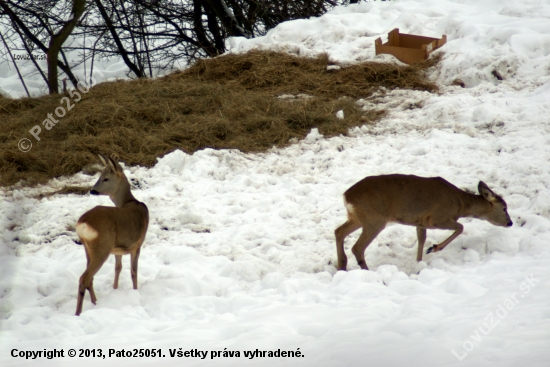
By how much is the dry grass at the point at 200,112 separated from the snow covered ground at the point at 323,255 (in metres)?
0.39

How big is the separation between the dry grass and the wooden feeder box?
11.9 inches

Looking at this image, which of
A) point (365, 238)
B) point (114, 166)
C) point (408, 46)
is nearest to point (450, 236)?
point (365, 238)

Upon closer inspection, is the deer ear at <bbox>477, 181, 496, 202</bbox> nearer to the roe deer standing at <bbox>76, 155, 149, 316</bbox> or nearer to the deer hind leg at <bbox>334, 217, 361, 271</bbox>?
the deer hind leg at <bbox>334, 217, 361, 271</bbox>

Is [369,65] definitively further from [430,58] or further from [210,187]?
[210,187]

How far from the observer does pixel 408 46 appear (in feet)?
37.4

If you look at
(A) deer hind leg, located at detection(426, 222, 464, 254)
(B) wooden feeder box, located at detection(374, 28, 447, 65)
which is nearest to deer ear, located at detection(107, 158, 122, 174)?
(A) deer hind leg, located at detection(426, 222, 464, 254)

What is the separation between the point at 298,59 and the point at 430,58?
2.25 metres

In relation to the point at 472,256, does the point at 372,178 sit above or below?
above

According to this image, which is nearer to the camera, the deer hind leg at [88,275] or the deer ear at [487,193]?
the deer hind leg at [88,275]

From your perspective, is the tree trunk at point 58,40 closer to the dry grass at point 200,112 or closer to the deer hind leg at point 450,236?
the dry grass at point 200,112

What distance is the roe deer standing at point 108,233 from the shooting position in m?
5.08

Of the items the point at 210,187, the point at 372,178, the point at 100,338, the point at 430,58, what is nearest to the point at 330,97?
the point at 430,58

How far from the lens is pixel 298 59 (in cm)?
1126

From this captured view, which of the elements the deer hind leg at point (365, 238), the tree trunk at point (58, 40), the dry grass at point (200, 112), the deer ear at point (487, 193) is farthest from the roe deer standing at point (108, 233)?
the tree trunk at point (58, 40)
